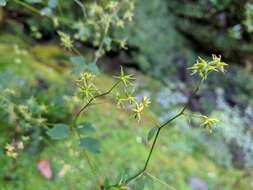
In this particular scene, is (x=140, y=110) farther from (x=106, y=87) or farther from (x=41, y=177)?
(x=106, y=87)

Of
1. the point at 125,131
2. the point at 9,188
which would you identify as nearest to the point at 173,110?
the point at 125,131

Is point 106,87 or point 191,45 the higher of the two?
point 191,45

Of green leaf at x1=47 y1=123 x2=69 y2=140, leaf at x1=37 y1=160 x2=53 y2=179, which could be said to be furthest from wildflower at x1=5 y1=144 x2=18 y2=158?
leaf at x1=37 y1=160 x2=53 y2=179

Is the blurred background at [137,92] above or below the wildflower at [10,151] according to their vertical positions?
above

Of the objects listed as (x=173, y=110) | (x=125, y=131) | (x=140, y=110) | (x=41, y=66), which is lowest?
(x=140, y=110)

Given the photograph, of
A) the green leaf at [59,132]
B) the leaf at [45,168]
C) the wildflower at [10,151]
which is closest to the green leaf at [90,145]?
the green leaf at [59,132]

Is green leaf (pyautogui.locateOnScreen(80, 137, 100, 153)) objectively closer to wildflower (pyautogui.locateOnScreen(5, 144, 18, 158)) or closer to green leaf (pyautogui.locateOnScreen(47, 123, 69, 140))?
green leaf (pyautogui.locateOnScreen(47, 123, 69, 140))

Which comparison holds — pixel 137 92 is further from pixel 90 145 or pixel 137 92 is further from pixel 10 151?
pixel 10 151

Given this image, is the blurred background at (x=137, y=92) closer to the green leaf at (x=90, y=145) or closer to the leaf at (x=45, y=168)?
the leaf at (x=45, y=168)

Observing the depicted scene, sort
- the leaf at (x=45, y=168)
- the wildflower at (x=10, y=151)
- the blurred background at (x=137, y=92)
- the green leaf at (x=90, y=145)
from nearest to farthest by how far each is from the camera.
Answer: the wildflower at (x=10, y=151) < the green leaf at (x=90, y=145) < the blurred background at (x=137, y=92) < the leaf at (x=45, y=168)
